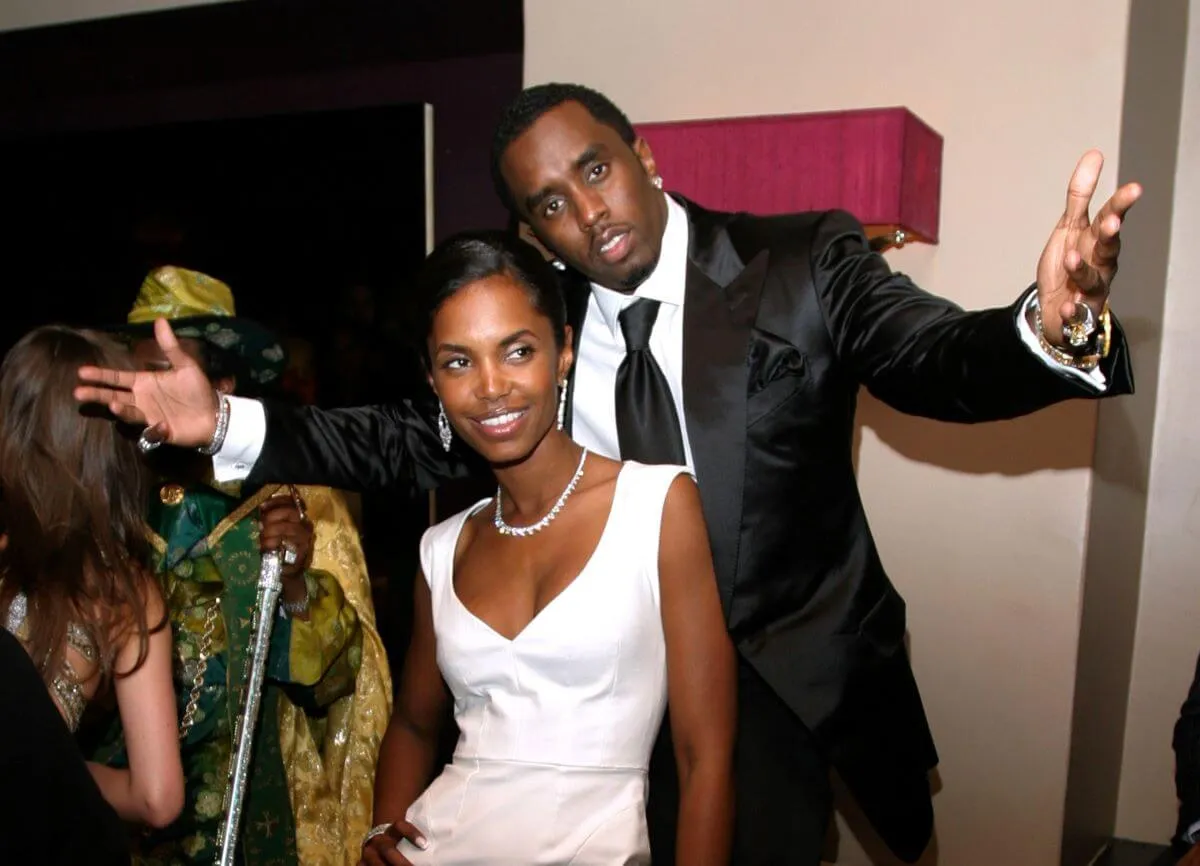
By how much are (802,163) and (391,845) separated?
1.34 metres

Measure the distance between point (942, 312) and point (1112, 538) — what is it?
143 centimetres

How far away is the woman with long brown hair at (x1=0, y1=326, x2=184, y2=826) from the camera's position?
1.49 meters

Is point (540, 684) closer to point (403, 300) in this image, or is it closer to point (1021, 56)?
point (1021, 56)

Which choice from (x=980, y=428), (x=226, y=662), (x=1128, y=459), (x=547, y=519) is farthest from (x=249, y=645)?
(x=1128, y=459)

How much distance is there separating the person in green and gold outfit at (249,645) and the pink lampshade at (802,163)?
93 centimetres

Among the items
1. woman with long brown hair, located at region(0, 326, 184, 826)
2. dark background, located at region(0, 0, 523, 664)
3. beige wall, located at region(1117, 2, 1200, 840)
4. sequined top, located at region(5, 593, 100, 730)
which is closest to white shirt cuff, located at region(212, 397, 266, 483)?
woman with long brown hair, located at region(0, 326, 184, 826)

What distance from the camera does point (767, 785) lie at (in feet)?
5.35

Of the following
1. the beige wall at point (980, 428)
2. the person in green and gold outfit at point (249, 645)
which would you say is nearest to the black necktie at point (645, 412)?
the person in green and gold outfit at point (249, 645)

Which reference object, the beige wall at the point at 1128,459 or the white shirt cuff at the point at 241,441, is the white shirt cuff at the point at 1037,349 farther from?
the beige wall at the point at 1128,459

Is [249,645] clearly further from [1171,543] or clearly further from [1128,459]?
[1171,543]

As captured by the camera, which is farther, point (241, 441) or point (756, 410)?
point (241, 441)

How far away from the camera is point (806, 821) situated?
1656mm

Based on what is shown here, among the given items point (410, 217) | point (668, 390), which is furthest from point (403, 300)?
point (668, 390)

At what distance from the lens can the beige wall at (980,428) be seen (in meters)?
2.43
